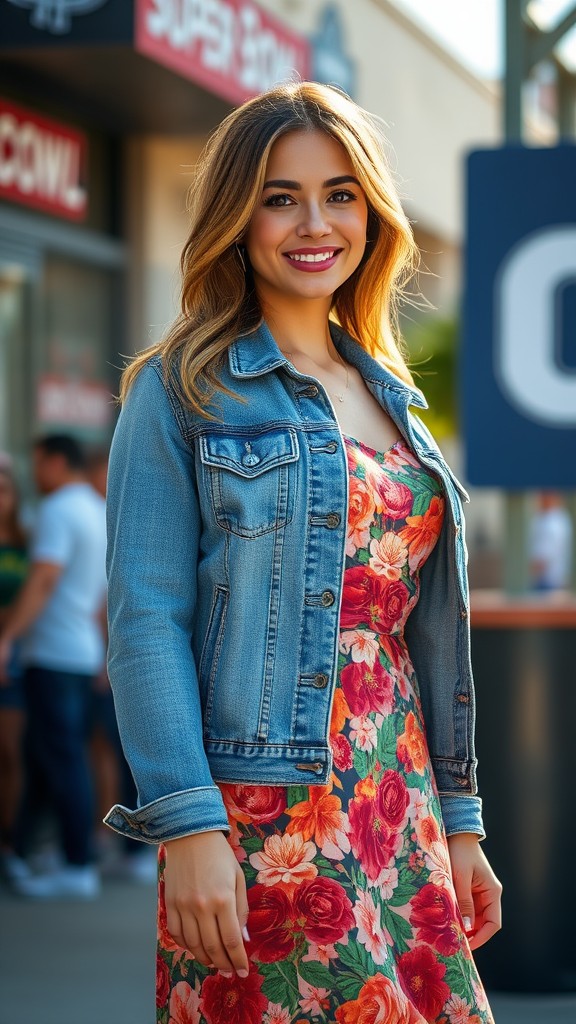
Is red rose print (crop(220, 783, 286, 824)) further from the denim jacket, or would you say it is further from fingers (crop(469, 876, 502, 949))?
fingers (crop(469, 876, 502, 949))

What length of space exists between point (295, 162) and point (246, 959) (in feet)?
3.76

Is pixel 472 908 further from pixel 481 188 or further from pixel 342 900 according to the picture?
pixel 481 188

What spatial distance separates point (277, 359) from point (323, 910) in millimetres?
801

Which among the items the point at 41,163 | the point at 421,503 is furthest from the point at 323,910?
the point at 41,163

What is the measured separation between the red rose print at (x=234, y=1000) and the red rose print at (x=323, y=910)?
0.10 meters

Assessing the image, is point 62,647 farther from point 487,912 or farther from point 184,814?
point 184,814

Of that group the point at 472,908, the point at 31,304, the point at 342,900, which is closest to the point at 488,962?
the point at 472,908

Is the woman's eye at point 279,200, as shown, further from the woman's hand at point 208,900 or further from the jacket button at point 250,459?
the woman's hand at point 208,900

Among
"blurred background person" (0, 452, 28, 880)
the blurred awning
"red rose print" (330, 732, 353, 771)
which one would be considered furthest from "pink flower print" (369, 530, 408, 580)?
the blurred awning

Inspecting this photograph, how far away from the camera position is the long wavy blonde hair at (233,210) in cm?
233

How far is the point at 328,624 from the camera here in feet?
7.38

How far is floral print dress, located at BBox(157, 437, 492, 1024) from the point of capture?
2191 mm

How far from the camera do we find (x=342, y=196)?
2.44 metres

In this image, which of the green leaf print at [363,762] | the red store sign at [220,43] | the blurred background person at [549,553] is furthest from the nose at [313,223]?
the blurred background person at [549,553]
